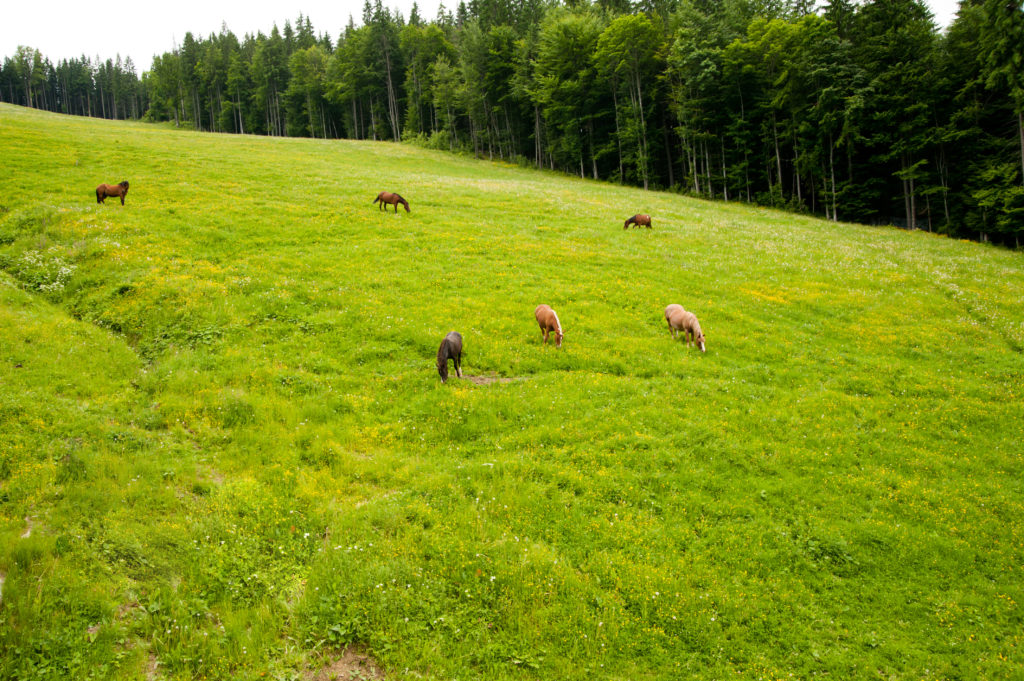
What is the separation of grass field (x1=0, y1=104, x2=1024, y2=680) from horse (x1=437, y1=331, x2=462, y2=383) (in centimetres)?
67

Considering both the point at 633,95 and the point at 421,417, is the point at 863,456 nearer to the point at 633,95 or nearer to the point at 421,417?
the point at 421,417

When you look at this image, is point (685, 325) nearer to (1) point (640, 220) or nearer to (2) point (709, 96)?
(1) point (640, 220)

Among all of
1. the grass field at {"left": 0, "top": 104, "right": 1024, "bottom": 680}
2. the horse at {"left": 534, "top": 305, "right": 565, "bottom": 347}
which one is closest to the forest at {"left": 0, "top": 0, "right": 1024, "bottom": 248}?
the grass field at {"left": 0, "top": 104, "right": 1024, "bottom": 680}

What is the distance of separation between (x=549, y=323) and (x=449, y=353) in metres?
4.31

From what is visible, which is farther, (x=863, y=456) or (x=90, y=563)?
(x=863, y=456)

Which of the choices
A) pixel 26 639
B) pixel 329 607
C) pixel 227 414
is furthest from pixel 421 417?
pixel 26 639

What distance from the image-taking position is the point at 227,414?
11727mm

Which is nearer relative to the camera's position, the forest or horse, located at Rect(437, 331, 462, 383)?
horse, located at Rect(437, 331, 462, 383)

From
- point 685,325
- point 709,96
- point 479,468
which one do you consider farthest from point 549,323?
point 709,96

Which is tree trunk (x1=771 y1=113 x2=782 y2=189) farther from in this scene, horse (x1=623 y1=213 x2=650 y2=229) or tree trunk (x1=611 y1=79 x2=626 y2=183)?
horse (x1=623 y1=213 x2=650 y2=229)

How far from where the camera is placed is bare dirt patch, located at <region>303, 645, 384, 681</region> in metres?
6.45

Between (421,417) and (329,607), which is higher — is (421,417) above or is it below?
above

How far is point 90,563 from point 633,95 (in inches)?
3019

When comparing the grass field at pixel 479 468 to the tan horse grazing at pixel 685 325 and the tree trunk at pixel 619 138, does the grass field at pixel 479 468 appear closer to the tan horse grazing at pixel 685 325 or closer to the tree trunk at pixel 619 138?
the tan horse grazing at pixel 685 325
